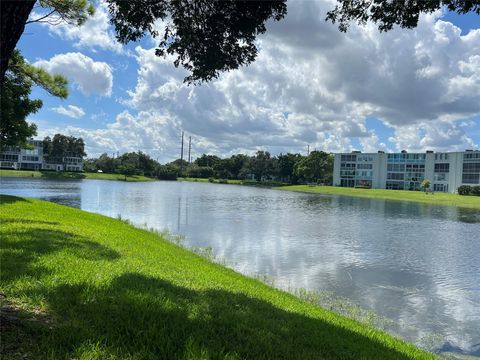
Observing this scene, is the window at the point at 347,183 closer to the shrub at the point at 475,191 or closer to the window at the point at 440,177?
the window at the point at 440,177

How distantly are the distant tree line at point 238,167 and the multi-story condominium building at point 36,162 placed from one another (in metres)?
6.09

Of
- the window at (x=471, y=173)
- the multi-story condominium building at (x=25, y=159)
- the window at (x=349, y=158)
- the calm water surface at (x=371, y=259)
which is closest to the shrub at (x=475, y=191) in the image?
the window at (x=471, y=173)

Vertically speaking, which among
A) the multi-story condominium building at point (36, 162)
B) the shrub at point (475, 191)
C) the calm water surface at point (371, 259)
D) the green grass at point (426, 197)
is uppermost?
the multi-story condominium building at point (36, 162)

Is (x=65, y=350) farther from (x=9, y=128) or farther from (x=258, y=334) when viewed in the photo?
(x=9, y=128)

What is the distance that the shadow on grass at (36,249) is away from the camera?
7.09 metres

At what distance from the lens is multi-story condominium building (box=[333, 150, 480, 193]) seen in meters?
102

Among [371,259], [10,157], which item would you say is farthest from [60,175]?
[371,259]

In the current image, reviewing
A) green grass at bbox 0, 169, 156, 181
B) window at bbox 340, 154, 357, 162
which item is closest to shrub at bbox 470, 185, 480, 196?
window at bbox 340, 154, 357, 162

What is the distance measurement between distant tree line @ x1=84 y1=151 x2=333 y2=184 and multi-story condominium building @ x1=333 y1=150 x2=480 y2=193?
577 centimetres

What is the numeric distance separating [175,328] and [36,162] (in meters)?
151

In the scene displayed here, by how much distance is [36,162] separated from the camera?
140625 millimetres

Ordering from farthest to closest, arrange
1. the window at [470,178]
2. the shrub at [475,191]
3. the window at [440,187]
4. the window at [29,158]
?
the window at [29,158] < the window at [440,187] < the window at [470,178] < the shrub at [475,191]

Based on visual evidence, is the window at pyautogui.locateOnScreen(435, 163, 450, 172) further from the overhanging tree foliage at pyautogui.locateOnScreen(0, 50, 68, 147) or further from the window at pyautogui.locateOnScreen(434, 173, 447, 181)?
the overhanging tree foliage at pyautogui.locateOnScreen(0, 50, 68, 147)

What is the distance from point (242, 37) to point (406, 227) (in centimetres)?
2918
